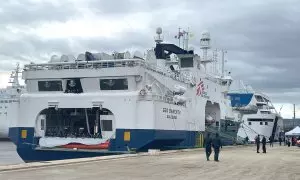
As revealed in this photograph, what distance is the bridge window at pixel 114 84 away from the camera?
25297 mm

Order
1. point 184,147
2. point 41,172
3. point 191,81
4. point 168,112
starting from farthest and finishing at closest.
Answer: point 191,81 → point 184,147 → point 168,112 → point 41,172

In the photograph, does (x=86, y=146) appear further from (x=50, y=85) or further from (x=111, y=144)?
(x=50, y=85)

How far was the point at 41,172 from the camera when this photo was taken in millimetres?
13867

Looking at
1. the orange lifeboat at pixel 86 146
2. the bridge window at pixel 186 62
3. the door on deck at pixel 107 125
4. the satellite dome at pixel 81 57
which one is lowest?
the orange lifeboat at pixel 86 146

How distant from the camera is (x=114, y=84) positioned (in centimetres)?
2552

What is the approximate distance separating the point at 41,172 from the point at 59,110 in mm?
12807

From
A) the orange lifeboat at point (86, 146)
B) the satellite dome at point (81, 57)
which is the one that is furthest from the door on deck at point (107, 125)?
the satellite dome at point (81, 57)

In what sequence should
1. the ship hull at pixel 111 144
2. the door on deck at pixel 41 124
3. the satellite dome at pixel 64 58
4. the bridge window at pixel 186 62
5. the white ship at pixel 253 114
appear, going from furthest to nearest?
1. the white ship at pixel 253 114
2. the bridge window at pixel 186 62
3. the satellite dome at pixel 64 58
4. the door on deck at pixel 41 124
5. the ship hull at pixel 111 144

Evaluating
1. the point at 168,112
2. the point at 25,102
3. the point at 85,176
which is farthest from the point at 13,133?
the point at 85,176

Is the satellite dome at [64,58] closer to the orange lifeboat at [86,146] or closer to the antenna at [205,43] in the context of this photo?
the orange lifeboat at [86,146]

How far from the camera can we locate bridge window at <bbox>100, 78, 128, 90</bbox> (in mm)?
25297

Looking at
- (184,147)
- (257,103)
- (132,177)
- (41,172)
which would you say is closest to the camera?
(132,177)

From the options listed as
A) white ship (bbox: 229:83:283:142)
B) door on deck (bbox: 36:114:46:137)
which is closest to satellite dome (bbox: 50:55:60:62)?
door on deck (bbox: 36:114:46:137)

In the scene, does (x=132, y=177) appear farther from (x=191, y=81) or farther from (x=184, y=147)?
(x=191, y=81)
